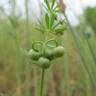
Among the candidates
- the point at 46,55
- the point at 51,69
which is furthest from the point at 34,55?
the point at 51,69

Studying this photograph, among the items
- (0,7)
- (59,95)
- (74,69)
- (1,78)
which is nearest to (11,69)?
(1,78)

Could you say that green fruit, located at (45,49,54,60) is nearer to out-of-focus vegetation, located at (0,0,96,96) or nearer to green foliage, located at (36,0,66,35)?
green foliage, located at (36,0,66,35)

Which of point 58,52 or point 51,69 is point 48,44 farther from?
point 51,69

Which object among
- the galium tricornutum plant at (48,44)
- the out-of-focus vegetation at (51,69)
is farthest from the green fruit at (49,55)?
the out-of-focus vegetation at (51,69)

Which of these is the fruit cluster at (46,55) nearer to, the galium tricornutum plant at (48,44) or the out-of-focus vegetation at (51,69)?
the galium tricornutum plant at (48,44)

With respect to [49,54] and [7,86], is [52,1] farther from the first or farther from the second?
[7,86]
